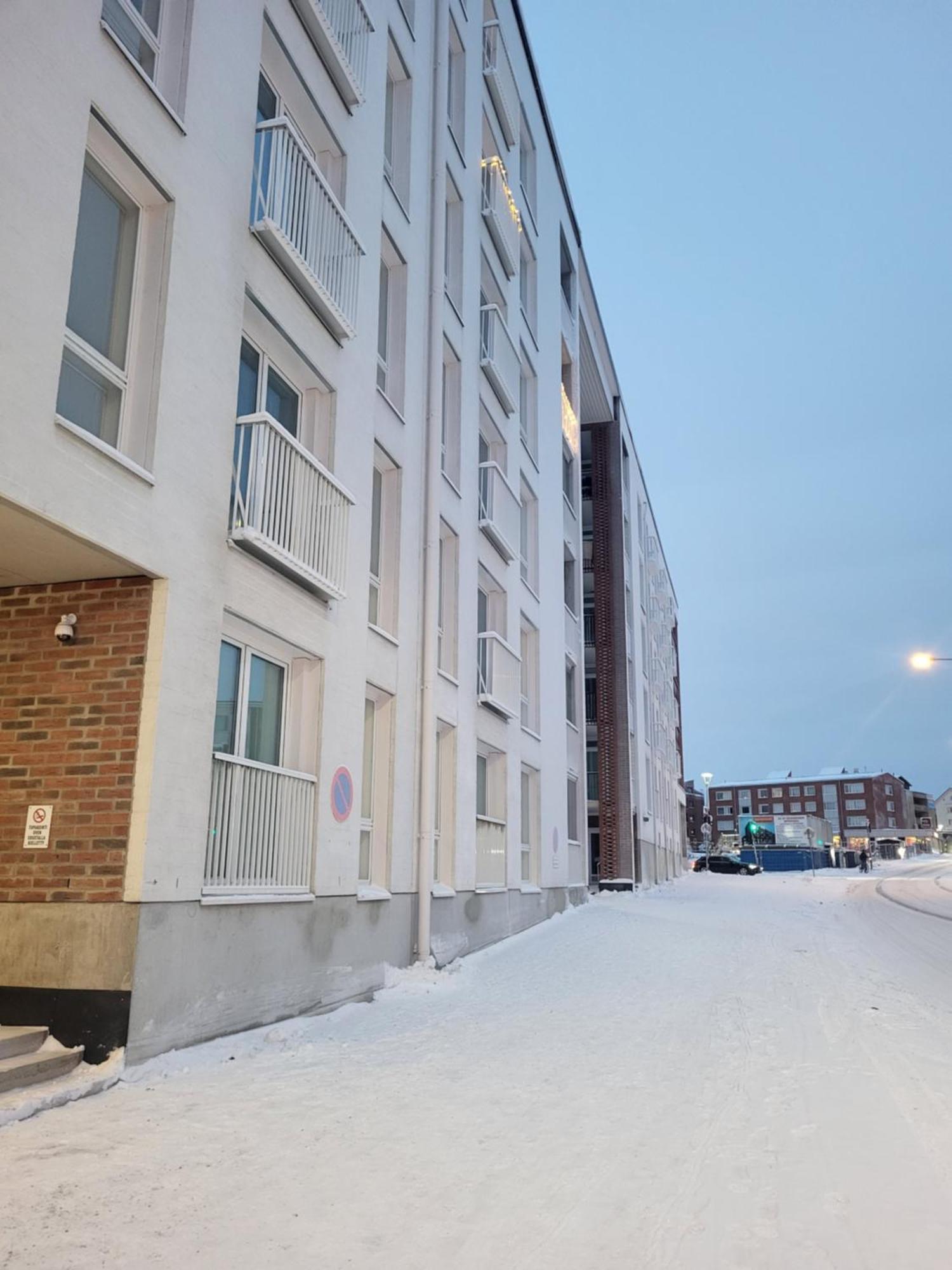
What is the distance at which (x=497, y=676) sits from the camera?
15062 millimetres

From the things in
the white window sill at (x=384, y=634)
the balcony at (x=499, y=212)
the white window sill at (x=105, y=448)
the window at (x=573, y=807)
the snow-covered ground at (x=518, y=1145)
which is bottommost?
the snow-covered ground at (x=518, y=1145)

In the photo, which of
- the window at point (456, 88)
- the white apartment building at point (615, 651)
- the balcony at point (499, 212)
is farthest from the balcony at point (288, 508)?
the white apartment building at point (615, 651)

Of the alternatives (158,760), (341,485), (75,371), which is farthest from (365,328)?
(158,760)

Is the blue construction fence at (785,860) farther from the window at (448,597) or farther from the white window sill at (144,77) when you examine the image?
the white window sill at (144,77)

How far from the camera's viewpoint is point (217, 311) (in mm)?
7805

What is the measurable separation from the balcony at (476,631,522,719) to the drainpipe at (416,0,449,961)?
2.30 metres

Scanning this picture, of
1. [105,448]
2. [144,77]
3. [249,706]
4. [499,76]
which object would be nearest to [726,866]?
[499,76]

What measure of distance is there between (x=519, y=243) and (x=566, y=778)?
1087 cm

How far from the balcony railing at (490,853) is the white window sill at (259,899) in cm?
578

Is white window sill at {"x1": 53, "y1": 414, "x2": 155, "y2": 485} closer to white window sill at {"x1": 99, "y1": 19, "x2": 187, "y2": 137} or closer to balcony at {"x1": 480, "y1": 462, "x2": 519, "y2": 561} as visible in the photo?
white window sill at {"x1": 99, "y1": 19, "x2": 187, "y2": 137}

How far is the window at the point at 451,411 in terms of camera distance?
556 inches

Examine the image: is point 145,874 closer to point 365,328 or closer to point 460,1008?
point 460,1008

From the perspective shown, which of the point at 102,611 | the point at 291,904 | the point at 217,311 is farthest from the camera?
the point at 291,904

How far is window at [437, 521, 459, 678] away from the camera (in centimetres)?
1351
